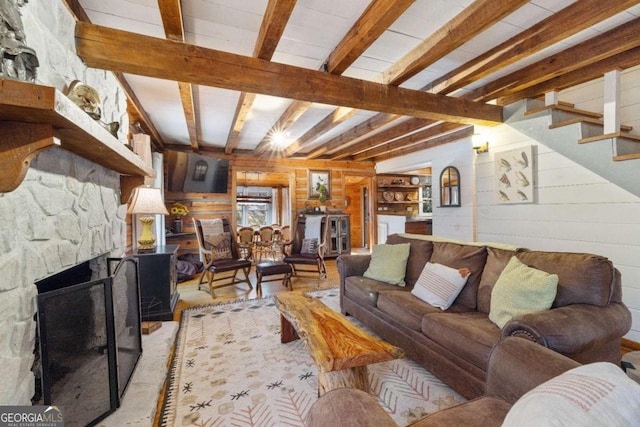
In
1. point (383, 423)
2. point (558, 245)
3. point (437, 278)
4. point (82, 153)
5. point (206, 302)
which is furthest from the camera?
point (206, 302)

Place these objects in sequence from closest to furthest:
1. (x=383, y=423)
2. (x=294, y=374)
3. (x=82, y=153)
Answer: (x=383, y=423)
(x=82, y=153)
(x=294, y=374)

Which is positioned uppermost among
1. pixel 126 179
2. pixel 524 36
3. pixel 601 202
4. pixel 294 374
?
pixel 524 36

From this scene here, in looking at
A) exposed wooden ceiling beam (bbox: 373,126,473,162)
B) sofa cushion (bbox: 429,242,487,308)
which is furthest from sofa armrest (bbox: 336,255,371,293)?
exposed wooden ceiling beam (bbox: 373,126,473,162)

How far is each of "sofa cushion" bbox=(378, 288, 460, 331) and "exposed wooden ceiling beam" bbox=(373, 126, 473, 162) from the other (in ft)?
10.4

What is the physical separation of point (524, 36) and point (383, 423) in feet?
8.88

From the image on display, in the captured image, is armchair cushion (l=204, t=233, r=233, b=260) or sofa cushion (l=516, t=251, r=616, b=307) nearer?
sofa cushion (l=516, t=251, r=616, b=307)

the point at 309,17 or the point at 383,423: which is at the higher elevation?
the point at 309,17

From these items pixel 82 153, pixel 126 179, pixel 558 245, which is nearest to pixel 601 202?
pixel 558 245

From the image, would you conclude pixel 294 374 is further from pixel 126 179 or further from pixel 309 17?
pixel 309 17

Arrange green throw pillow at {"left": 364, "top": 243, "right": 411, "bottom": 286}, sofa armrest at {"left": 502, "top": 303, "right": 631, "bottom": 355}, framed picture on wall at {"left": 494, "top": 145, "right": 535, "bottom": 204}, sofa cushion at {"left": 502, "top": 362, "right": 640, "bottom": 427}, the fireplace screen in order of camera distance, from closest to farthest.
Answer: sofa cushion at {"left": 502, "top": 362, "right": 640, "bottom": 427} < the fireplace screen < sofa armrest at {"left": 502, "top": 303, "right": 631, "bottom": 355} < green throw pillow at {"left": 364, "top": 243, "right": 411, "bottom": 286} < framed picture on wall at {"left": 494, "top": 145, "right": 535, "bottom": 204}

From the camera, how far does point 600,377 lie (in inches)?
24.8

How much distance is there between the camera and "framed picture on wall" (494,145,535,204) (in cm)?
316

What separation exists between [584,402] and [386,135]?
15.1ft

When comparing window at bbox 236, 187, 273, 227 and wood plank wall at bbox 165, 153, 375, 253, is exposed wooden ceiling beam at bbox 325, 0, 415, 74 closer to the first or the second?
wood plank wall at bbox 165, 153, 375, 253
